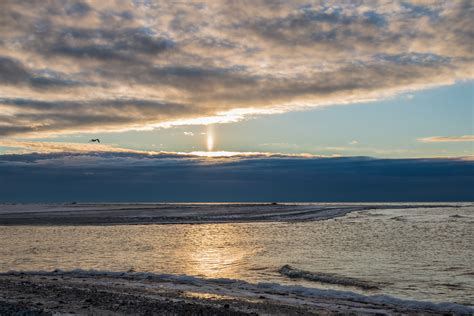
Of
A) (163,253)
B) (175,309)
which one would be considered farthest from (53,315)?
(163,253)

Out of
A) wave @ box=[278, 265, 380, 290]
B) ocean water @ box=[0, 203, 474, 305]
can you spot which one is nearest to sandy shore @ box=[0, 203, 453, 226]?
ocean water @ box=[0, 203, 474, 305]

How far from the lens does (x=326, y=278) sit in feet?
67.7

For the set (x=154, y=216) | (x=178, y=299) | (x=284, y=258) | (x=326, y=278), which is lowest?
(x=154, y=216)

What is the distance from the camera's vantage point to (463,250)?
1178 inches

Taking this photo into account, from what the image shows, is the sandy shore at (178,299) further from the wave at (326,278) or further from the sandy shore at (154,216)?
the sandy shore at (154,216)

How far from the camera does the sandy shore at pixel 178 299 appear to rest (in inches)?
540

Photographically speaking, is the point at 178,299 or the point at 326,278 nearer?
the point at 178,299

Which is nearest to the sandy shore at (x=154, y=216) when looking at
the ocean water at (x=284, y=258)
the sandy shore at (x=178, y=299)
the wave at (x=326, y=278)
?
the ocean water at (x=284, y=258)

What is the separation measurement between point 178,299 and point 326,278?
26.0 feet

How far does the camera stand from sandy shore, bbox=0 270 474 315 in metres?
13.7

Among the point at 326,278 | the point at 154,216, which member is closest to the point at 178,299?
the point at 326,278

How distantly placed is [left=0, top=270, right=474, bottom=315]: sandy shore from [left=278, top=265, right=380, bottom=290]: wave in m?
2.34

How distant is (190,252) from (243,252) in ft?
11.9

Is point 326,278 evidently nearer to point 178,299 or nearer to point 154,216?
point 178,299
